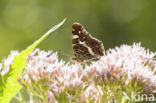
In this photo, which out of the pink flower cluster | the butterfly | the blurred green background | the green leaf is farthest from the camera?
the blurred green background

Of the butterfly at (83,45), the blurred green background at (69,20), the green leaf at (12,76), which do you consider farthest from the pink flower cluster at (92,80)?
the blurred green background at (69,20)

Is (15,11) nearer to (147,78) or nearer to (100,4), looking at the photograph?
(100,4)

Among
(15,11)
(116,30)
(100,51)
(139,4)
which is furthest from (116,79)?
(15,11)

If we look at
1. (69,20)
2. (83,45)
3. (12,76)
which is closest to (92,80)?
(83,45)

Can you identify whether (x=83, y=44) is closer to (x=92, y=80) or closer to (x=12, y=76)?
(x=92, y=80)

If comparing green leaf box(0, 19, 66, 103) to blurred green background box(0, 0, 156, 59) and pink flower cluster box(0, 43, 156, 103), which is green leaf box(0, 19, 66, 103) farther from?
blurred green background box(0, 0, 156, 59)

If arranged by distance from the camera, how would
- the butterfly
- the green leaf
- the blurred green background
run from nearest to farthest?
the green leaf, the butterfly, the blurred green background

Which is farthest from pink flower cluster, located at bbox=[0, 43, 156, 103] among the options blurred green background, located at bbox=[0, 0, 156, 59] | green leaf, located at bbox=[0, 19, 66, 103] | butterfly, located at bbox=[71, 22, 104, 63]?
blurred green background, located at bbox=[0, 0, 156, 59]
